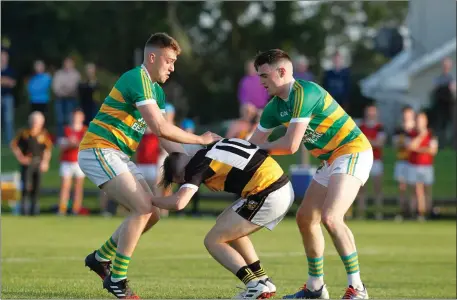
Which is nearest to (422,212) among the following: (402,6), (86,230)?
(86,230)

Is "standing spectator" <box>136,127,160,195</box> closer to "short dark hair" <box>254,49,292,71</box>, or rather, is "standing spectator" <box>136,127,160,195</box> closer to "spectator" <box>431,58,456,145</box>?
"spectator" <box>431,58,456,145</box>

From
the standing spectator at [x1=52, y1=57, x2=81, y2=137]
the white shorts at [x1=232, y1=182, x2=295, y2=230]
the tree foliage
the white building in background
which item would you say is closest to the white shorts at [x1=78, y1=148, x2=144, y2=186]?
the white shorts at [x1=232, y1=182, x2=295, y2=230]

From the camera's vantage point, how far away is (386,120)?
4075 centimetres

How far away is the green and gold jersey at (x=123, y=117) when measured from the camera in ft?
32.5

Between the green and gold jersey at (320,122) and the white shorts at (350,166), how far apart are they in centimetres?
6

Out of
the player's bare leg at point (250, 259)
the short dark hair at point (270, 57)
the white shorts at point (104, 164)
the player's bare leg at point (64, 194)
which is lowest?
the player's bare leg at point (64, 194)

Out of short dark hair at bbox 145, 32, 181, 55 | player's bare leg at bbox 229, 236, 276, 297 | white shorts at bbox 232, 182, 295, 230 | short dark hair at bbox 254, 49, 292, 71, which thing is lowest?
player's bare leg at bbox 229, 236, 276, 297

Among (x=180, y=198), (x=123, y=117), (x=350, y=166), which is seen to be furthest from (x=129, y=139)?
(x=350, y=166)

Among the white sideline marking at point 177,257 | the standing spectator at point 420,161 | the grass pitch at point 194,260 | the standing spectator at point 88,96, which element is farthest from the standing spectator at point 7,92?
the white sideline marking at point 177,257

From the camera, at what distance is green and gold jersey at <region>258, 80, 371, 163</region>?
9.97 meters

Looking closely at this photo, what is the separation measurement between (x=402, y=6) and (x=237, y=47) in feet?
68.4

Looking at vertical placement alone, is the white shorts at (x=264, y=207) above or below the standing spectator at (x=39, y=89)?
above

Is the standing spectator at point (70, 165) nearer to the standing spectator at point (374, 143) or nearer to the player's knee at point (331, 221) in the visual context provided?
the standing spectator at point (374, 143)

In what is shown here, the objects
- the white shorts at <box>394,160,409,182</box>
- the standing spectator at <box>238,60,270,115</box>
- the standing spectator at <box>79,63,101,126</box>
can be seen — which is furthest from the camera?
the standing spectator at <box>79,63,101,126</box>
